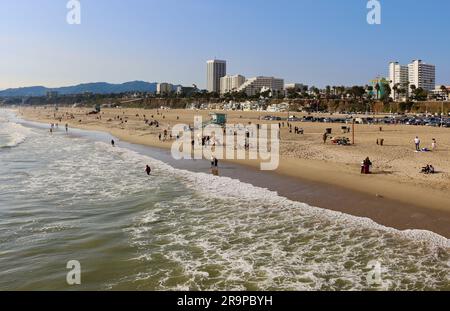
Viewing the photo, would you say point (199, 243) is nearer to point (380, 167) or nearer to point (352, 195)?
point (352, 195)

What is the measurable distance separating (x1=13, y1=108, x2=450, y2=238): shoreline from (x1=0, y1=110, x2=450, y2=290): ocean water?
2.64 feet

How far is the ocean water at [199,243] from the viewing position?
402 inches

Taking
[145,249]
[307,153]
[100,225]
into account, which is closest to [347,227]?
[145,249]

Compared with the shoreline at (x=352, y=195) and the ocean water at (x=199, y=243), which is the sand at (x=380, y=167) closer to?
the shoreline at (x=352, y=195)

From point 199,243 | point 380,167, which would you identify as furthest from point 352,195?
point 199,243

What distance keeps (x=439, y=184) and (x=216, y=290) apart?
13971 mm

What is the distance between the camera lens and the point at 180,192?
20.0 m

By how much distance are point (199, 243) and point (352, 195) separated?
856 cm

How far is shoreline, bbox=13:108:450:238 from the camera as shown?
1446 centimetres

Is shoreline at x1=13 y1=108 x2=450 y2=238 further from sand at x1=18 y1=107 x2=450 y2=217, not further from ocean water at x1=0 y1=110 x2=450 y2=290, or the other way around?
ocean water at x1=0 y1=110 x2=450 y2=290

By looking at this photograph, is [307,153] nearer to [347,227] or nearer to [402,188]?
[402,188]

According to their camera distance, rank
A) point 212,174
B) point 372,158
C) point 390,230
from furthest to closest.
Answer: point 372,158 → point 212,174 → point 390,230

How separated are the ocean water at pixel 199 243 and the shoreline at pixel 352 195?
31.6 inches

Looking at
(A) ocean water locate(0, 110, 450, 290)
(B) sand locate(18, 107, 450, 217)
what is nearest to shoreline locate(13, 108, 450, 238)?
(B) sand locate(18, 107, 450, 217)
